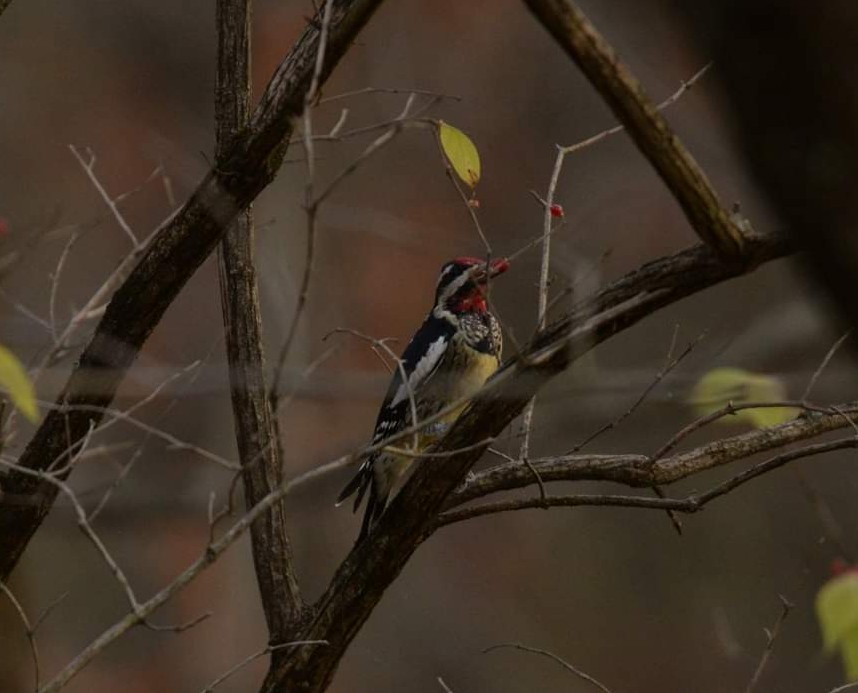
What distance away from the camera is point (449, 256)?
23.1 ft

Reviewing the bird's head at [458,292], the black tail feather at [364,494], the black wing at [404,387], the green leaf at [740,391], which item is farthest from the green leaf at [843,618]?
the bird's head at [458,292]

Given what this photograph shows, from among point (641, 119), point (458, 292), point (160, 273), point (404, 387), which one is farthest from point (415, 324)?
point (641, 119)

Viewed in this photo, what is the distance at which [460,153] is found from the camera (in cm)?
227

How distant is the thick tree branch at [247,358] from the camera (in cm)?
264

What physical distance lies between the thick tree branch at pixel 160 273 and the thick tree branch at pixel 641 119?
78 centimetres

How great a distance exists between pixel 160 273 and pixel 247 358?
29cm

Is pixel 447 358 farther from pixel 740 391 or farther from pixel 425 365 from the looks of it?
pixel 740 391

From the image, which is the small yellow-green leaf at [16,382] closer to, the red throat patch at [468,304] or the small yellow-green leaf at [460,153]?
the small yellow-green leaf at [460,153]

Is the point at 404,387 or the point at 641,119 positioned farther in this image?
the point at 404,387

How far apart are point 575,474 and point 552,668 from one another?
4.98 meters

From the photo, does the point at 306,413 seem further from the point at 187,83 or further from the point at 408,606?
the point at 187,83

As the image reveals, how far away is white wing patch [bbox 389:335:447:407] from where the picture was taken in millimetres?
3572

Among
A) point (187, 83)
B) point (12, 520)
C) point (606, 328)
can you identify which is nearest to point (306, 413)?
point (187, 83)

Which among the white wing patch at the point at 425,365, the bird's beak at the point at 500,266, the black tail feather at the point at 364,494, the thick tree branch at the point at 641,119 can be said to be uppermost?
the thick tree branch at the point at 641,119
